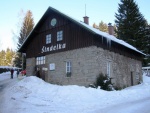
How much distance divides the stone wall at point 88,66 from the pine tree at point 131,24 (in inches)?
528

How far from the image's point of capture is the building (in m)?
21.2

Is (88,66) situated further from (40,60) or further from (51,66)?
(40,60)

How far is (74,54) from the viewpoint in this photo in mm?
22484

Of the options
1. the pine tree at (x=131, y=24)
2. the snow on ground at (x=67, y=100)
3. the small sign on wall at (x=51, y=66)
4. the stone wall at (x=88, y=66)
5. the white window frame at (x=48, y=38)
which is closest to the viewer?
the snow on ground at (x=67, y=100)

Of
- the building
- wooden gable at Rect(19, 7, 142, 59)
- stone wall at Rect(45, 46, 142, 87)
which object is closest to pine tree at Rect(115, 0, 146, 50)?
wooden gable at Rect(19, 7, 142, 59)

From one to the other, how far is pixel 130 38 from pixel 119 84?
17952 millimetres

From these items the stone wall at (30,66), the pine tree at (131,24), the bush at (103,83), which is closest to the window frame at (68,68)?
the bush at (103,83)

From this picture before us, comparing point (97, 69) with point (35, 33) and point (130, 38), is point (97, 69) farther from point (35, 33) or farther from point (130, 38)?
point (130, 38)

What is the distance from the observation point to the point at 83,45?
2173cm

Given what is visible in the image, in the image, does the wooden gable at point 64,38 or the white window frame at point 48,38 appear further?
the white window frame at point 48,38

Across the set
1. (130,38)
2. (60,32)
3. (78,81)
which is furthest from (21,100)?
(130,38)

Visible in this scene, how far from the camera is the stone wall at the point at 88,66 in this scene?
68.7 feet

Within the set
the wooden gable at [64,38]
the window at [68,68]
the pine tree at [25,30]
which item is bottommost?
the window at [68,68]

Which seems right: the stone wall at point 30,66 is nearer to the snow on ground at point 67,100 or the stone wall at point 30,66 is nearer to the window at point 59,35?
the window at point 59,35
